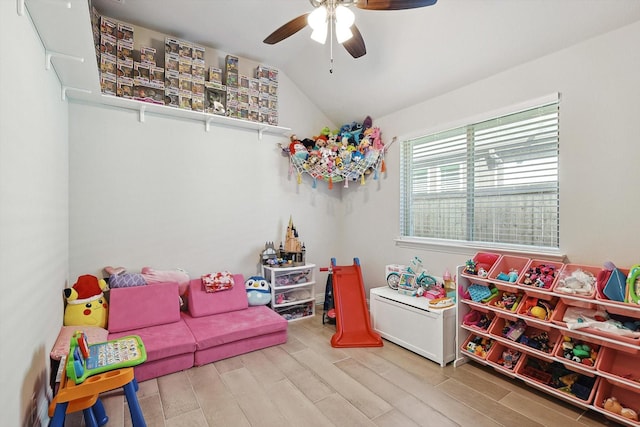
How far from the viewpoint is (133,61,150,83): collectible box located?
9.74ft

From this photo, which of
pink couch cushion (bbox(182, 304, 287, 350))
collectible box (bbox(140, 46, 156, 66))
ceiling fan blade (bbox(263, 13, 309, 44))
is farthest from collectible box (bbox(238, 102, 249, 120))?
pink couch cushion (bbox(182, 304, 287, 350))

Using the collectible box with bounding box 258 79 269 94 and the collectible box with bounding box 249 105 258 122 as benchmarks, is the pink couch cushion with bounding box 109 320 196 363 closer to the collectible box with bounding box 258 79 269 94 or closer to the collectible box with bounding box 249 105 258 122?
the collectible box with bounding box 249 105 258 122

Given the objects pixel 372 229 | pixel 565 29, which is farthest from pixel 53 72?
pixel 565 29

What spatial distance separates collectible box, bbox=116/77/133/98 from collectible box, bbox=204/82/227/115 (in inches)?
28.2

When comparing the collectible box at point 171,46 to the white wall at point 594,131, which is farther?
the collectible box at point 171,46

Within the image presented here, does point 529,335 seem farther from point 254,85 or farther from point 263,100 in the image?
point 254,85

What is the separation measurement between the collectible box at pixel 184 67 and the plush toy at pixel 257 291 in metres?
2.35

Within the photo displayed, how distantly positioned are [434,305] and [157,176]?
9.79ft

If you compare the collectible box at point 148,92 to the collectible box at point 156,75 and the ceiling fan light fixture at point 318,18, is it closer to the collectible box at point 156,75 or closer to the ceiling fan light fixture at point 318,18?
the collectible box at point 156,75

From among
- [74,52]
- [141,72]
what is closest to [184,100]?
[141,72]

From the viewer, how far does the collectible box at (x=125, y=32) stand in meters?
2.86

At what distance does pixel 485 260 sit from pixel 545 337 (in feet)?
2.27

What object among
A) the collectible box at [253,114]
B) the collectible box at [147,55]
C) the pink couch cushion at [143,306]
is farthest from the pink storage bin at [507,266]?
the collectible box at [147,55]

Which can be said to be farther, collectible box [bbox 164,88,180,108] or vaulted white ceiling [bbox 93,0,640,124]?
collectible box [bbox 164,88,180,108]
